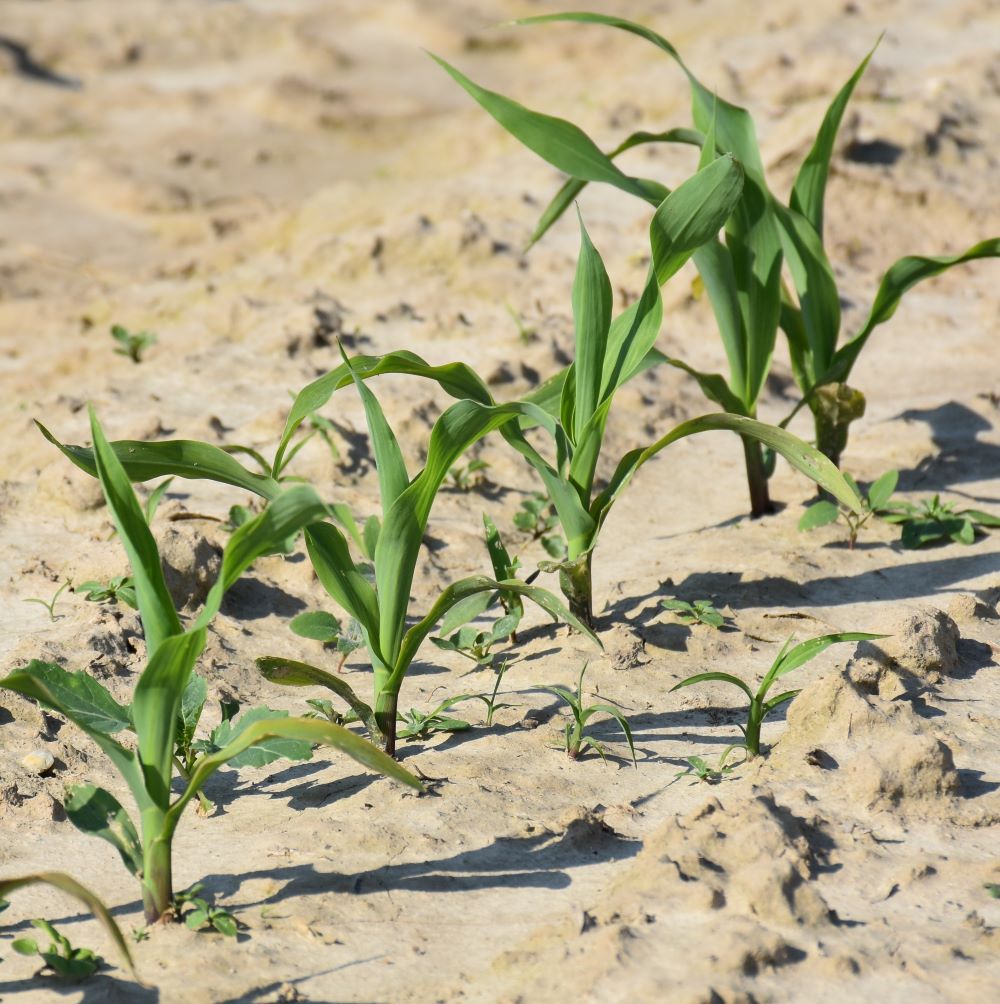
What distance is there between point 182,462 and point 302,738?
27.5 inches

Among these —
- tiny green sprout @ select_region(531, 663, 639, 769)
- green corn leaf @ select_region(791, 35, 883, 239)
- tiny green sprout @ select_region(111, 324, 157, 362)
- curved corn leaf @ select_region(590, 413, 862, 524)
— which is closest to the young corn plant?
tiny green sprout @ select_region(531, 663, 639, 769)

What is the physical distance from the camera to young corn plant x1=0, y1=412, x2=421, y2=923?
1.69 metres

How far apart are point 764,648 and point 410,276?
2.64m

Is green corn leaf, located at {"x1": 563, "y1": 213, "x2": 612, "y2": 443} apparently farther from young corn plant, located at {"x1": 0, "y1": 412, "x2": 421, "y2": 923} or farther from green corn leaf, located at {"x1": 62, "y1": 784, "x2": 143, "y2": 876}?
green corn leaf, located at {"x1": 62, "y1": 784, "x2": 143, "y2": 876}

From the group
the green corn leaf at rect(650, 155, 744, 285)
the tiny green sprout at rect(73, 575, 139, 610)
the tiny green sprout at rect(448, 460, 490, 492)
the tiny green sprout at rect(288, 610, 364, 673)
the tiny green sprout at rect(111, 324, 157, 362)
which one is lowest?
the tiny green sprout at rect(288, 610, 364, 673)

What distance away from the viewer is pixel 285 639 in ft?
9.05

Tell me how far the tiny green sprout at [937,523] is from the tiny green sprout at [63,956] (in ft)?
6.82

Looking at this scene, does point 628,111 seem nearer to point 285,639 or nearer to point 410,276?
point 410,276

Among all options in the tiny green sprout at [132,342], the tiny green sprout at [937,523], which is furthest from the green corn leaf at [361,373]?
the tiny green sprout at [132,342]

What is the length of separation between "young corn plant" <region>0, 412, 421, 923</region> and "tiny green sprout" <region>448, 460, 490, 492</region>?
1566mm

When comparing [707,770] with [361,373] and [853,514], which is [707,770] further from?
[853,514]

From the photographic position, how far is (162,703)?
1.76 meters

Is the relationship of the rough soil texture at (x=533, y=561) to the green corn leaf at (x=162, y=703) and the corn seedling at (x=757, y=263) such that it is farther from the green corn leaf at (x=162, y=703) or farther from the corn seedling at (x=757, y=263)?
the corn seedling at (x=757, y=263)

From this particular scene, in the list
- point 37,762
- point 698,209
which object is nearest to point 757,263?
point 698,209
